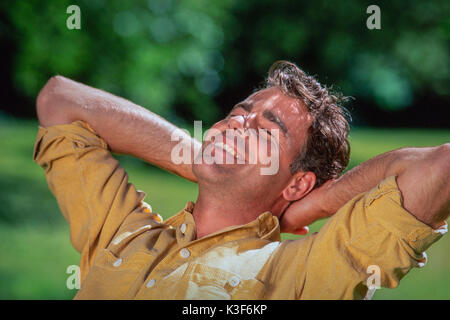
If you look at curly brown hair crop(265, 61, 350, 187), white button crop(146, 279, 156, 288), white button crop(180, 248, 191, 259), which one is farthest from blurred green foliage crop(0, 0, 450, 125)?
white button crop(146, 279, 156, 288)

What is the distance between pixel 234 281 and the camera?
5.35ft

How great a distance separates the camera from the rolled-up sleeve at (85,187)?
1.92 m

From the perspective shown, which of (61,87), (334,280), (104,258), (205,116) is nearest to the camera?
(334,280)

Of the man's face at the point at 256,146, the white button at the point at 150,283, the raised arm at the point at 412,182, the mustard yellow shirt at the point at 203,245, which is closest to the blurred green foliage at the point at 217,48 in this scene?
the man's face at the point at 256,146

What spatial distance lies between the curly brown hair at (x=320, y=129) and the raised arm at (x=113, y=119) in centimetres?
41

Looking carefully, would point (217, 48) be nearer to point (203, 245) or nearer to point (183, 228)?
point (183, 228)

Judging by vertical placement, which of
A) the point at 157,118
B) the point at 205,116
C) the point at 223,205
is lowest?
the point at 205,116

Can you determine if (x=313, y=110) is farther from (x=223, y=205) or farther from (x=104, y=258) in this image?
(x=104, y=258)

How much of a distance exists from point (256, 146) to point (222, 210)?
9.6 inches

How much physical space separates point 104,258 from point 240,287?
18.6 inches

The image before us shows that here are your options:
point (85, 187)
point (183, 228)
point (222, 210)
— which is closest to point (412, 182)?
point (222, 210)
